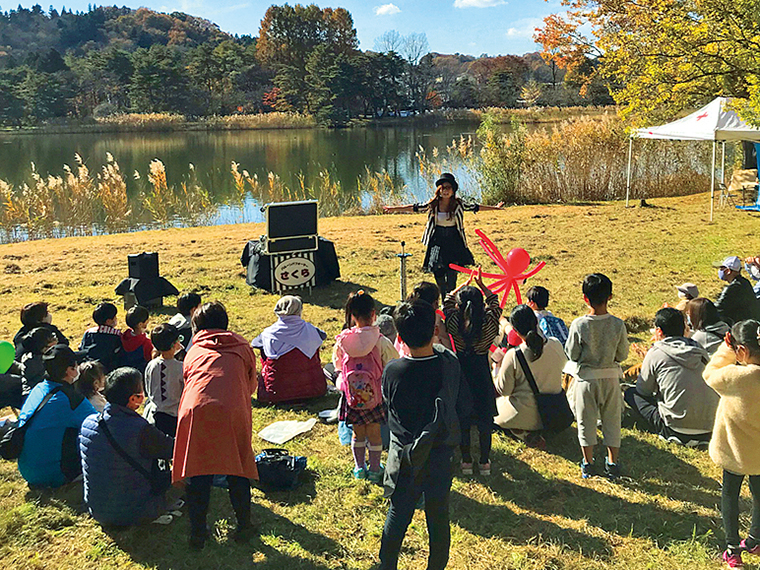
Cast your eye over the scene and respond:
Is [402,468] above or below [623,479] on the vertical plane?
above

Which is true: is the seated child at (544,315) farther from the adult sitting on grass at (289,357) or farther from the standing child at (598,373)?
the adult sitting on grass at (289,357)

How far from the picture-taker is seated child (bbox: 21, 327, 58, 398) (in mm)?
3850

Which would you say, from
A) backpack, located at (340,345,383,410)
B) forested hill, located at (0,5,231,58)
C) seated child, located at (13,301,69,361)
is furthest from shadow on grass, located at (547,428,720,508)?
forested hill, located at (0,5,231,58)

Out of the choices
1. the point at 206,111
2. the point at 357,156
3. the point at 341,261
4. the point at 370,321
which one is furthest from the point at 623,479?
the point at 206,111

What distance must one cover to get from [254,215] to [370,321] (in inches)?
432

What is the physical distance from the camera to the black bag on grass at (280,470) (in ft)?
10.8

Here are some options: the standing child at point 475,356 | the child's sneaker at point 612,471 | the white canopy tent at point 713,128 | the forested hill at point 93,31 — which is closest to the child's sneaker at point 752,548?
the child's sneaker at point 612,471

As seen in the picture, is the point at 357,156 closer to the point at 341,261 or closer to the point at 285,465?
the point at 341,261

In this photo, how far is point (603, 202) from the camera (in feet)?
44.2

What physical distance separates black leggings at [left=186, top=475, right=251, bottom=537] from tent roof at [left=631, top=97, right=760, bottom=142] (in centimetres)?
954

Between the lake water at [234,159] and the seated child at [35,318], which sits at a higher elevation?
the lake water at [234,159]

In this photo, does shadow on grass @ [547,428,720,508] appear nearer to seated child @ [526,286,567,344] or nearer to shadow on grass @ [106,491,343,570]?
seated child @ [526,286,567,344]

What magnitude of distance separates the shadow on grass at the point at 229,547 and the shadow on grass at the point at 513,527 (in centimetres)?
63

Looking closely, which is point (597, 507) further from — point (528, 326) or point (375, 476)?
point (375, 476)
